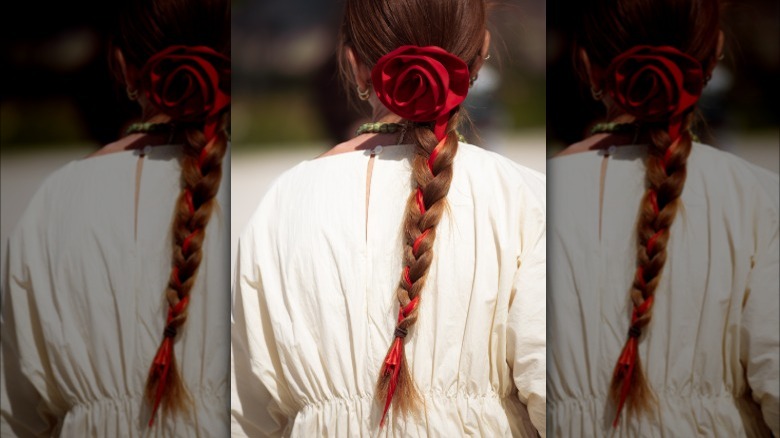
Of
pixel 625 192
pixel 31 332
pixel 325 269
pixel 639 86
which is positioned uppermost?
pixel 639 86

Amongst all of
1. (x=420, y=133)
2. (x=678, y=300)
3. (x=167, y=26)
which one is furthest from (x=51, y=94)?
(x=678, y=300)

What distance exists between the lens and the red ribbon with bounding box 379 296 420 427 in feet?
6.11

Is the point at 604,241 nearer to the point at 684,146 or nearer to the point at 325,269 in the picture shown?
the point at 684,146

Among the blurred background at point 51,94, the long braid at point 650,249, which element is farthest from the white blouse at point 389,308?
the blurred background at point 51,94

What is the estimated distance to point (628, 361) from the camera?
6.34 ft

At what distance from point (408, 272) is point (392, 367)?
0.21 m

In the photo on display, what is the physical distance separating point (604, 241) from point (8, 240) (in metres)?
1.47

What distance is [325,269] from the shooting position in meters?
1.94

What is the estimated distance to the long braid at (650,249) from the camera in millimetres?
1939

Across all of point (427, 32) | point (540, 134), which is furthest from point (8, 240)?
point (540, 134)

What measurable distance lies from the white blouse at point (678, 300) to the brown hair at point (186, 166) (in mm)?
835

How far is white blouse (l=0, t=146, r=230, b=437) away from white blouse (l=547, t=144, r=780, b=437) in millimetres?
813

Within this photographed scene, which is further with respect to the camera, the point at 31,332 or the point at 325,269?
the point at 31,332

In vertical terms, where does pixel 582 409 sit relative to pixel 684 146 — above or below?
below
